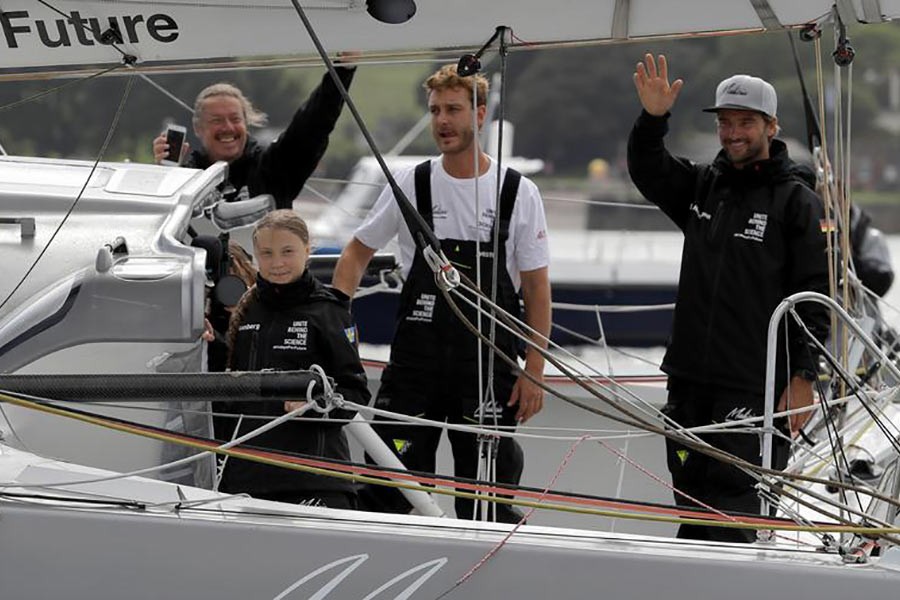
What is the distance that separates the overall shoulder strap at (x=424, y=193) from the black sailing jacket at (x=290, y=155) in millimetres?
461

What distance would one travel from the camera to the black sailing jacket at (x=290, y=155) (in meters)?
4.39

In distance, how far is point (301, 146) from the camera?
4.46 meters

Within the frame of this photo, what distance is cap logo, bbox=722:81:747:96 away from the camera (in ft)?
12.6

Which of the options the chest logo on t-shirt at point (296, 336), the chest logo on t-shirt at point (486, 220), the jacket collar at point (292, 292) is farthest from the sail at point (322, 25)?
the chest logo on t-shirt at point (296, 336)

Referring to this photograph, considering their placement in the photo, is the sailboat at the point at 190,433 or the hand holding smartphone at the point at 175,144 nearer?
the sailboat at the point at 190,433

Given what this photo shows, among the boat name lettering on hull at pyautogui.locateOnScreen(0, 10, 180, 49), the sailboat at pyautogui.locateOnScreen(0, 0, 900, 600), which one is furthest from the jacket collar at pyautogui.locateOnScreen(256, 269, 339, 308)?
the boat name lettering on hull at pyautogui.locateOnScreen(0, 10, 180, 49)

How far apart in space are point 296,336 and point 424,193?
64cm

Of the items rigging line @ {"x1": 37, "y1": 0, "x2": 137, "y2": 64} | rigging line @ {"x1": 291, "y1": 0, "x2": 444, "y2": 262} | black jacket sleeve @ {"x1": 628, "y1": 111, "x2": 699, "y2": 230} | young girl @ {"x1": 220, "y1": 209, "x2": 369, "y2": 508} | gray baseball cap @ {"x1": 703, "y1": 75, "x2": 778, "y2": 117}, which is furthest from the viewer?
black jacket sleeve @ {"x1": 628, "y1": 111, "x2": 699, "y2": 230}

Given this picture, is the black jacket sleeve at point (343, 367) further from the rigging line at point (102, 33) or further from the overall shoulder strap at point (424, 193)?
the rigging line at point (102, 33)

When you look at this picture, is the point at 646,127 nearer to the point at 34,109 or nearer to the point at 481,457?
the point at 481,457

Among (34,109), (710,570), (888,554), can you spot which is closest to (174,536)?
(710,570)

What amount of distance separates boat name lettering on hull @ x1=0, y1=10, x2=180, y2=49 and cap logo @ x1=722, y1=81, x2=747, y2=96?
1336 mm

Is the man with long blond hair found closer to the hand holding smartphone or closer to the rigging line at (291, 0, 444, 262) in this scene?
the hand holding smartphone

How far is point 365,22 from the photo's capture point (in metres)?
3.77
